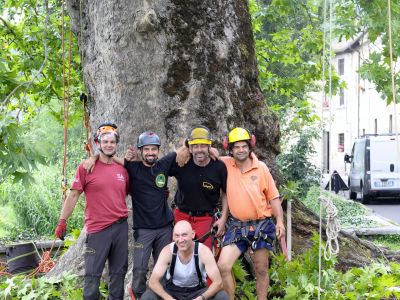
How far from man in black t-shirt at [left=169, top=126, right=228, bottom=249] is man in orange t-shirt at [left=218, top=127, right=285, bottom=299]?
0.39ft

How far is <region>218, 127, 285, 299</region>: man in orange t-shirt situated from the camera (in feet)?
22.7

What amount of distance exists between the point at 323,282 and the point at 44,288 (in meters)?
3.18

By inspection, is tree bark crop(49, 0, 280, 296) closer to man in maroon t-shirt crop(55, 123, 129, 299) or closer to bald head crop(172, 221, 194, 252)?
man in maroon t-shirt crop(55, 123, 129, 299)

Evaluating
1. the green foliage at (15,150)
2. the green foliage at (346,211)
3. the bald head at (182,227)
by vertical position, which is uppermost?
the green foliage at (15,150)

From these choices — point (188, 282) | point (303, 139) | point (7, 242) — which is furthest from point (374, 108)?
point (188, 282)

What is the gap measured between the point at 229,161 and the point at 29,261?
5.31 metres

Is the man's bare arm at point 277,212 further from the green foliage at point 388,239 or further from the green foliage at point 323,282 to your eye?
the green foliage at point 388,239

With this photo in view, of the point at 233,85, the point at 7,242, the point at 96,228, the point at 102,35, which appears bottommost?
the point at 7,242

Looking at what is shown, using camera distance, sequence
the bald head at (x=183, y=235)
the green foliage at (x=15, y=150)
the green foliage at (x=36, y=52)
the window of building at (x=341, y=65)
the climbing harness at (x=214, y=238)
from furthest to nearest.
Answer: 1. the window of building at (x=341, y=65)
2. the green foliage at (x=36, y=52)
3. the green foliage at (x=15, y=150)
4. the climbing harness at (x=214, y=238)
5. the bald head at (x=183, y=235)

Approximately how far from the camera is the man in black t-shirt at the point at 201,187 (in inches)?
271

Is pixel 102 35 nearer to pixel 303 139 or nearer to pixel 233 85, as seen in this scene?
pixel 233 85

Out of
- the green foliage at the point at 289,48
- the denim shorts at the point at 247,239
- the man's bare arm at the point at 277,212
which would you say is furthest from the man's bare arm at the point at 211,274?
the green foliage at the point at 289,48

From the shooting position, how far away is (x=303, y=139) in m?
20.6

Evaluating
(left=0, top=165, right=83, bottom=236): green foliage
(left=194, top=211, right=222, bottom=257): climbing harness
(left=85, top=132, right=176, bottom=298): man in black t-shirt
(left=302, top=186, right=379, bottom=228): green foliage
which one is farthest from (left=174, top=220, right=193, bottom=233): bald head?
(left=0, top=165, right=83, bottom=236): green foliage
